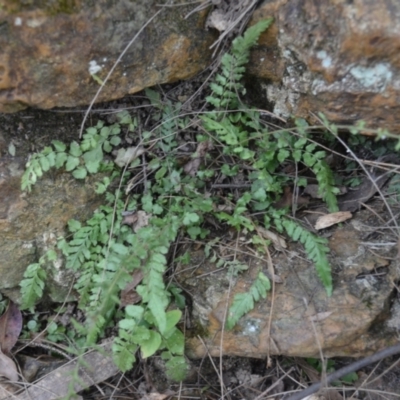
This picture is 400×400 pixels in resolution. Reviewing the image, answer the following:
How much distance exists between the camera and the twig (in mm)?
2615

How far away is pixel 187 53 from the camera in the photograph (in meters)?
2.75

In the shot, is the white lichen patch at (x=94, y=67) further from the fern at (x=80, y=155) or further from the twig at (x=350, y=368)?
the twig at (x=350, y=368)

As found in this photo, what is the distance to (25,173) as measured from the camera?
283 centimetres

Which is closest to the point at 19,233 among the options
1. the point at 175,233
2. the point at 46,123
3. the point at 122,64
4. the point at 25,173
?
the point at 25,173

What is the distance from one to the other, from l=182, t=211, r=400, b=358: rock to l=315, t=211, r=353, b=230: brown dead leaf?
60 millimetres

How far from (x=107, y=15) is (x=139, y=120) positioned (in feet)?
2.33

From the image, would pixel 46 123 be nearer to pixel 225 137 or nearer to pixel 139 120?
pixel 139 120

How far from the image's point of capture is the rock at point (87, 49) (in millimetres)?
2408

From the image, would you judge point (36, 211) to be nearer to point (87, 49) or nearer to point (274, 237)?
point (87, 49)

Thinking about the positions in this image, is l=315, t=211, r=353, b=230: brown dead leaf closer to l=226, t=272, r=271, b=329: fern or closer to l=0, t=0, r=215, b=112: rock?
l=226, t=272, r=271, b=329: fern

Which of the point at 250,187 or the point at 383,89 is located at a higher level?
the point at 383,89

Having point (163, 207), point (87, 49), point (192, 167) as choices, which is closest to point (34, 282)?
point (163, 207)

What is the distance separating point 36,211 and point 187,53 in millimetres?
1285

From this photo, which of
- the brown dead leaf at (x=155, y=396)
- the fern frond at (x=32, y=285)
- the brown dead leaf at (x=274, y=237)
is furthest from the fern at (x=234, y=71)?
the brown dead leaf at (x=155, y=396)
